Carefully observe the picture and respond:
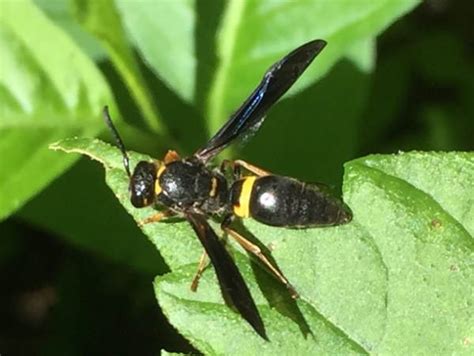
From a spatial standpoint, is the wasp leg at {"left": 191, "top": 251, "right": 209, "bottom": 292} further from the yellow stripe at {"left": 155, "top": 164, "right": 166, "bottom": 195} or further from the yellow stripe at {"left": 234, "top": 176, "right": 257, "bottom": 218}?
the yellow stripe at {"left": 155, "top": 164, "right": 166, "bottom": 195}

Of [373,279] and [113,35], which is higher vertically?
[113,35]

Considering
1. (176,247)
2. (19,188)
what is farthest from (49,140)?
(176,247)

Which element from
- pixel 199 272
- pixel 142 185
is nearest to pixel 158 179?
pixel 142 185

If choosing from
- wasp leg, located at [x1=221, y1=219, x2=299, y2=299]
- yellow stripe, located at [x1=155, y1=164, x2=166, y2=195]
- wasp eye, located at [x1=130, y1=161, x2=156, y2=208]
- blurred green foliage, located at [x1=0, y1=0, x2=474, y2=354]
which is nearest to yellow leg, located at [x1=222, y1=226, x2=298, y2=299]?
wasp leg, located at [x1=221, y1=219, x2=299, y2=299]

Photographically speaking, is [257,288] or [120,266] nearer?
[257,288]

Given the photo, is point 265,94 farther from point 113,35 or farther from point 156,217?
Answer: point 156,217

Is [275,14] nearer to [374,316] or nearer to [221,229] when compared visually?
[221,229]

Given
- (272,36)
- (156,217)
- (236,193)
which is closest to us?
(156,217)

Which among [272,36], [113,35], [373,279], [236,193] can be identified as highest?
[113,35]

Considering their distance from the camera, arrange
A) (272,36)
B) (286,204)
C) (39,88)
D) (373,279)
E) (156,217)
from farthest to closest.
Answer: (272,36), (39,88), (286,204), (156,217), (373,279)
